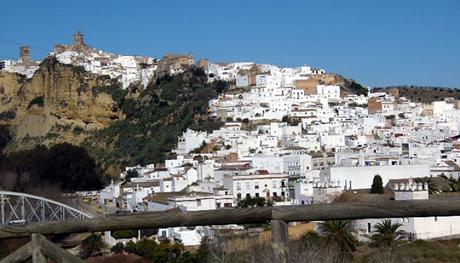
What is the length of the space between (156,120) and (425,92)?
1590 inches

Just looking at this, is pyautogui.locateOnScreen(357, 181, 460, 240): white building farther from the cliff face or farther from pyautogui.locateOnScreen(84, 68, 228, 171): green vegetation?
the cliff face

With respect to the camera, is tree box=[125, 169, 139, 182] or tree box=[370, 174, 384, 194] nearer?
tree box=[370, 174, 384, 194]

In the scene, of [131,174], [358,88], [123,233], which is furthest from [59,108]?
[123,233]

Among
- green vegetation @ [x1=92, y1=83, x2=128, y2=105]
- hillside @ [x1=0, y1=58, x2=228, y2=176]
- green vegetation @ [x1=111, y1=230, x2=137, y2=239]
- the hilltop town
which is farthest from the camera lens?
green vegetation @ [x1=92, y1=83, x2=128, y2=105]

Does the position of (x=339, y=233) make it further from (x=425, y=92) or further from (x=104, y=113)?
(x=425, y=92)

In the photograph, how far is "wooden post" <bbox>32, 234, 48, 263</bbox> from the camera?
2.32 meters

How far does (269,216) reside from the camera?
2.18 m

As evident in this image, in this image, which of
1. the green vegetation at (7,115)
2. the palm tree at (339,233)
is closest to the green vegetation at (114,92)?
the green vegetation at (7,115)

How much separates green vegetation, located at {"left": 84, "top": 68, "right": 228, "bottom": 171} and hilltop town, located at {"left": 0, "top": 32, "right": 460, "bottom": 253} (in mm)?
894

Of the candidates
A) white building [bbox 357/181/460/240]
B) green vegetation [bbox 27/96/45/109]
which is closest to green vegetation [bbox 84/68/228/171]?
green vegetation [bbox 27/96/45/109]

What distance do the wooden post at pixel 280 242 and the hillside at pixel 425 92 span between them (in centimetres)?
7672

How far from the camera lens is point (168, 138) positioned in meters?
50.5

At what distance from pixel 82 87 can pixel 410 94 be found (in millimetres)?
38750

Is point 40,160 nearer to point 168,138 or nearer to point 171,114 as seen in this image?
point 168,138
